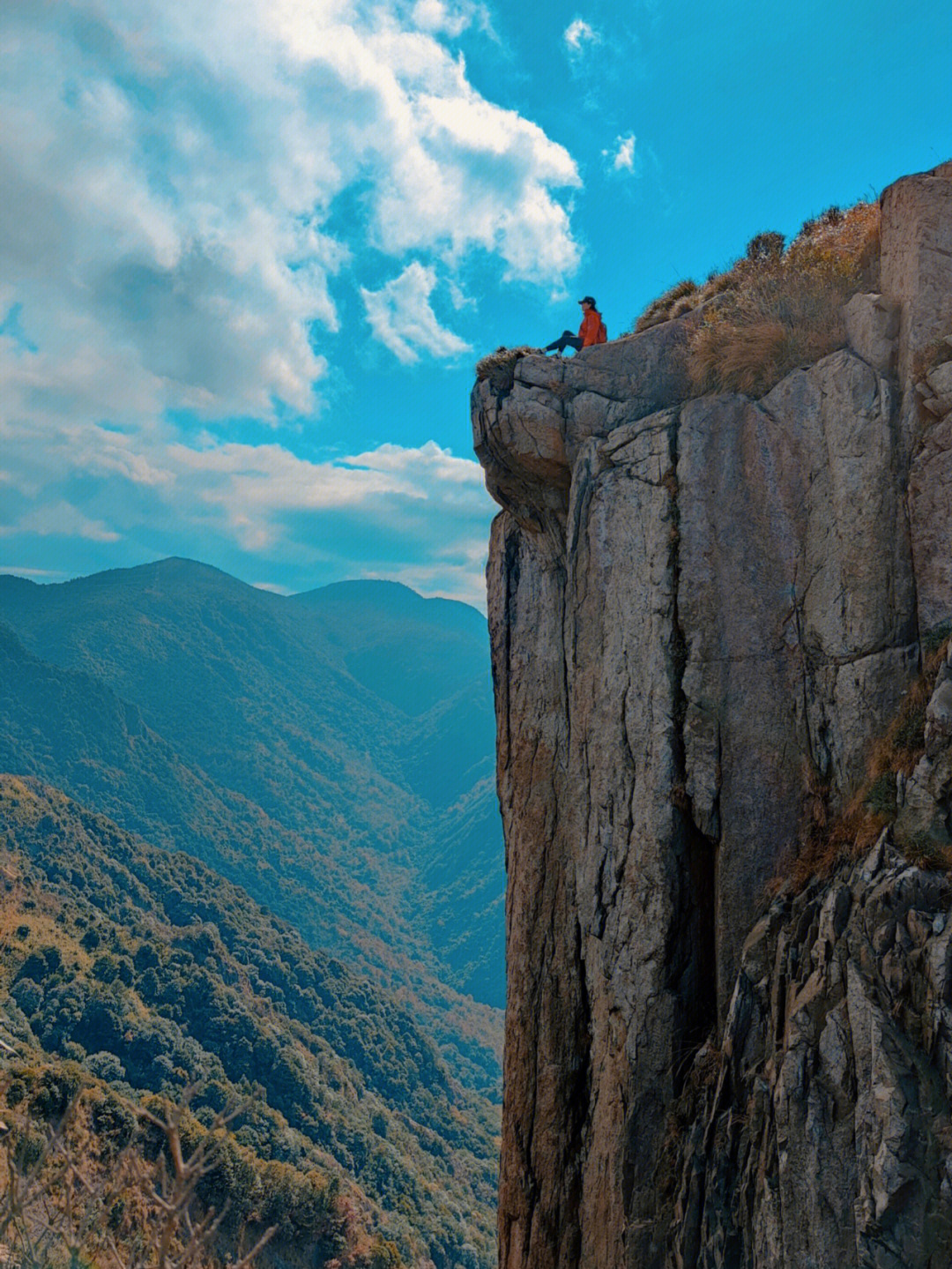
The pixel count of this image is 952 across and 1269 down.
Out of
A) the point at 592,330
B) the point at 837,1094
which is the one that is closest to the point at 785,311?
the point at 592,330

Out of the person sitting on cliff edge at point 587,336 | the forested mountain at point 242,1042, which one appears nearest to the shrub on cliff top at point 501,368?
the person sitting on cliff edge at point 587,336

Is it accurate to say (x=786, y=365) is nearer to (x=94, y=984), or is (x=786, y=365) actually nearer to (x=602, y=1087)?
(x=602, y=1087)

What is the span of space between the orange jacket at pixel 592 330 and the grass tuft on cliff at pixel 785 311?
253cm

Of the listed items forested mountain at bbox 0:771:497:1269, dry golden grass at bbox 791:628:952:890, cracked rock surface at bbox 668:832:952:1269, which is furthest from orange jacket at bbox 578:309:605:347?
forested mountain at bbox 0:771:497:1269

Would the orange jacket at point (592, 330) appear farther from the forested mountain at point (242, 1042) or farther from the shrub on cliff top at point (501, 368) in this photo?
the forested mountain at point (242, 1042)

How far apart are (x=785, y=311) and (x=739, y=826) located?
26.6ft

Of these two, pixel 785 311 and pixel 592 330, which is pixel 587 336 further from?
pixel 785 311

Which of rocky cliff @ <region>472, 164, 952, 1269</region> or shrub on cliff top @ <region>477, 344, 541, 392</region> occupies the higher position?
shrub on cliff top @ <region>477, 344, 541, 392</region>

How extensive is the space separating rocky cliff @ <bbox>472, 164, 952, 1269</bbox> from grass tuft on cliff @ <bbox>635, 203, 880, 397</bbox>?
19.7 inches

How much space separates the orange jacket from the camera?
18141mm

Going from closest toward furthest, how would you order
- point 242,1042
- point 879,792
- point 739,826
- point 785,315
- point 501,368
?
point 879,792, point 739,826, point 785,315, point 501,368, point 242,1042

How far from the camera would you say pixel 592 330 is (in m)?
18.2

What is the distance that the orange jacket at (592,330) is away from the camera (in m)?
18.1

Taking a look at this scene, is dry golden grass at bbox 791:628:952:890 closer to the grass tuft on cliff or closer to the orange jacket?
the grass tuft on cliff
